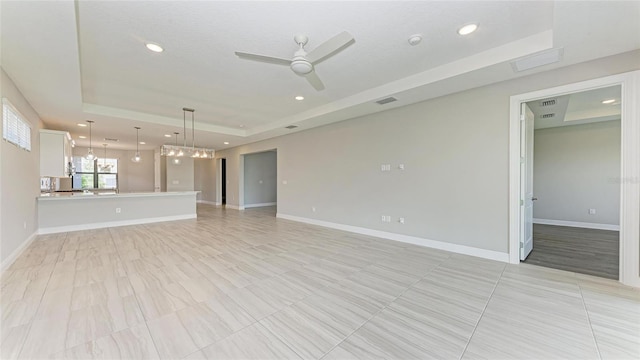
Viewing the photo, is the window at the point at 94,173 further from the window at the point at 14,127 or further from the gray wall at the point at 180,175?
the window at the point at 14,127

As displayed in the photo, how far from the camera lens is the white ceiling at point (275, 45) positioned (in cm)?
227

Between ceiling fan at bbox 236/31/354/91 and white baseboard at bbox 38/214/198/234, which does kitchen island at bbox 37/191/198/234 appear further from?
ceiling fan at bbox 236/31/354/91

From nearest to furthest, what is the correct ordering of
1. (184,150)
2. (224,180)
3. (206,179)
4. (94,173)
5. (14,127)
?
(14,127)
(184,150)
(94,173)
(224,180)
(206,179)

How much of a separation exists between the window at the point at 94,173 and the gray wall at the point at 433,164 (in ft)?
34.5

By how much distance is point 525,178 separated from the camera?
3711mm

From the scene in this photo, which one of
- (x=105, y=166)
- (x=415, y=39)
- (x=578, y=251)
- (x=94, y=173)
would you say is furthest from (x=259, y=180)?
(x=578, y=251)

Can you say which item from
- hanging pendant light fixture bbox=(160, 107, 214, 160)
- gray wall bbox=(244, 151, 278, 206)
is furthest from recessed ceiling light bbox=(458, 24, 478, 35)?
gray wall bbox=(244, 151, 278, 206)

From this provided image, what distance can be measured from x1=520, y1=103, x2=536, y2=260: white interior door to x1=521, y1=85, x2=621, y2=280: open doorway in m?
0.02

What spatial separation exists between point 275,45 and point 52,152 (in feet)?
20.4

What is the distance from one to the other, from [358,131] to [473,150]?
2.39 meters

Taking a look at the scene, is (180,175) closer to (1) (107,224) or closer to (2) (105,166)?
(2) (105,166)

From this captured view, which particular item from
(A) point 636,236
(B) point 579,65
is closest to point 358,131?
(B) point 579,65

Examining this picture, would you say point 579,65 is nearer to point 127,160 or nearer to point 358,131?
point 358,131

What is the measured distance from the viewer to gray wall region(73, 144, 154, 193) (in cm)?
1130
